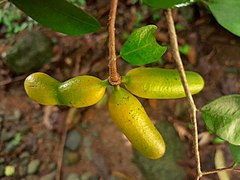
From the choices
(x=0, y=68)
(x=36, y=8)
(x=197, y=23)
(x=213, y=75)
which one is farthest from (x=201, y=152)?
(x=36, y=8)

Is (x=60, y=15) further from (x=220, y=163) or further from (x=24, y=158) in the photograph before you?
(x=24, y=158)

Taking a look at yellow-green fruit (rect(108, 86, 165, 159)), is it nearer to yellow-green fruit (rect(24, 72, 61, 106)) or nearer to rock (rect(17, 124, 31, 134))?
yellow-green fruit (rect(24, 72, 61, 106))

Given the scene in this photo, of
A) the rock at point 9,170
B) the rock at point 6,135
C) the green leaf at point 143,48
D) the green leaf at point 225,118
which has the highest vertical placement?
the green leaf at point 143,48

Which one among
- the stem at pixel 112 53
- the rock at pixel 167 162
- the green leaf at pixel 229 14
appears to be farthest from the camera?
the rock at pixel 167 162

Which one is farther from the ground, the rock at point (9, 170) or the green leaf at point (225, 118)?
the green leaf at point (225, 118)

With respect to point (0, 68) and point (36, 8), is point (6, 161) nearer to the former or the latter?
point (0, 68)

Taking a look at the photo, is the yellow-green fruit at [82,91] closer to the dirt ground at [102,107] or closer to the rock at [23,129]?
the dirt ground at [102,107]

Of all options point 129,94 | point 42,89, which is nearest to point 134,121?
point 129,94

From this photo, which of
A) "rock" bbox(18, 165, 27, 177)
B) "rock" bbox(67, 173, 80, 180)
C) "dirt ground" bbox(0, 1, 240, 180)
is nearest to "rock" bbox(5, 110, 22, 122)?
"dirt ground" bbox(0, 1, 240, 180)

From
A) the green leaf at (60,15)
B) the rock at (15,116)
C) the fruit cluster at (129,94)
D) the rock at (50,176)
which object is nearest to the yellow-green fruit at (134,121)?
the fruit cluster at (129,94)
